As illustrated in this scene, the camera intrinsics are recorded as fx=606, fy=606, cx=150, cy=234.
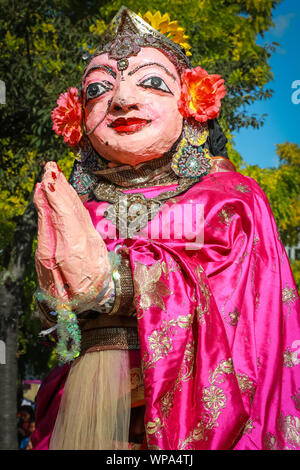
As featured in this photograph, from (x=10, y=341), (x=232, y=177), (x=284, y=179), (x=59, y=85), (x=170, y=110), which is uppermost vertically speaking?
(x=59, y=85)

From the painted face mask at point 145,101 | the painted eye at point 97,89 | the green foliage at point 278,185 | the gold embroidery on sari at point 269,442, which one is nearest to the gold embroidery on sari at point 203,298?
the gold embroidery on sari at point 269,442

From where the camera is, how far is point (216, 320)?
262cm

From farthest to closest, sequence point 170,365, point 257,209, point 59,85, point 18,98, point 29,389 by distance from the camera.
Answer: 1. point 29,389
2. point 18,98
3. point 59,85
4. point 257,209
5. point 170,365

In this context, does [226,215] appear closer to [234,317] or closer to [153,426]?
[234,317]

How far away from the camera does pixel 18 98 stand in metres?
7.86

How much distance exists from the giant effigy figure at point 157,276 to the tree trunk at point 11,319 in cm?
429

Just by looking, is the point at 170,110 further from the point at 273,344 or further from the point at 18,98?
the point at 18,98

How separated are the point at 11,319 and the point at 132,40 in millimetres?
4959

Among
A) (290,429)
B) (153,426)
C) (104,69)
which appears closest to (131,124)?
(104,69)

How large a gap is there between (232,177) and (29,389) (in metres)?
17.3

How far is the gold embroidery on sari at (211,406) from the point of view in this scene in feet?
7.99

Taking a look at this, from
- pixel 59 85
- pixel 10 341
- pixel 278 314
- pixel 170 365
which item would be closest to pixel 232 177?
pixel 278 314

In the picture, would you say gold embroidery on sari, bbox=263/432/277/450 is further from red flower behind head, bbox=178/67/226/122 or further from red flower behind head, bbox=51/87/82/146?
red flower behind head, bbox=51/87/82/146

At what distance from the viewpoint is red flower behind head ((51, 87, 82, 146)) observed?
3512mm
